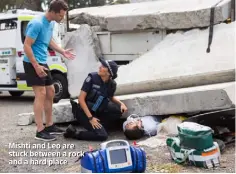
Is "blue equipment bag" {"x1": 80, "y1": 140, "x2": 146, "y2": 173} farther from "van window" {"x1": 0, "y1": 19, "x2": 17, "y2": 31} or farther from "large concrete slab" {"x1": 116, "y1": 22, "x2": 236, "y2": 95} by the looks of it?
"van window" {"x1": 0, "y1": 19, "x2": 17, "y2": 31}

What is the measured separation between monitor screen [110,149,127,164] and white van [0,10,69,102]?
6059 mm

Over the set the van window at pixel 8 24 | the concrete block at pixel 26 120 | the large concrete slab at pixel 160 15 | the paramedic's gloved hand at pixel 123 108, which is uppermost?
the large concrete slab at pixel 160 15

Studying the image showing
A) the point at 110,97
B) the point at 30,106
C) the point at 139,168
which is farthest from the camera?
the point at 30,106

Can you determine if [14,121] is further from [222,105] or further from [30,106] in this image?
[222,105]

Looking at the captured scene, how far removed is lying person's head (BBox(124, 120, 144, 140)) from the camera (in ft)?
18.1

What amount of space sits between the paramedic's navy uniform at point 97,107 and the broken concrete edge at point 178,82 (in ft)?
2.28

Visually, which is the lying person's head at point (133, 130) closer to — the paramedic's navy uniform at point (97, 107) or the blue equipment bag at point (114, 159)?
the paramedic's navy uniform at point (97, 107)

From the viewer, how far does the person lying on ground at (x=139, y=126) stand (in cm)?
552

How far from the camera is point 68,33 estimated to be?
895 centimetres

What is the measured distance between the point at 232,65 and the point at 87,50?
10.7ft

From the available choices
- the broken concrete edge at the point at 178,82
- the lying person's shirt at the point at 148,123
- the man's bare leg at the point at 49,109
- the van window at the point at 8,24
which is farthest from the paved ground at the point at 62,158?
the van window at the point at 8,24

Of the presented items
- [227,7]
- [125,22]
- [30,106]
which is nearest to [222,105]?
[227,7]

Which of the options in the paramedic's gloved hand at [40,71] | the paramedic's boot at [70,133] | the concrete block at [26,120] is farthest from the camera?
the concrete block at [26,120]

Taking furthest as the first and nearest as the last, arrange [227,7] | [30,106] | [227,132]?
[30,106], [227,7], [227,132]
